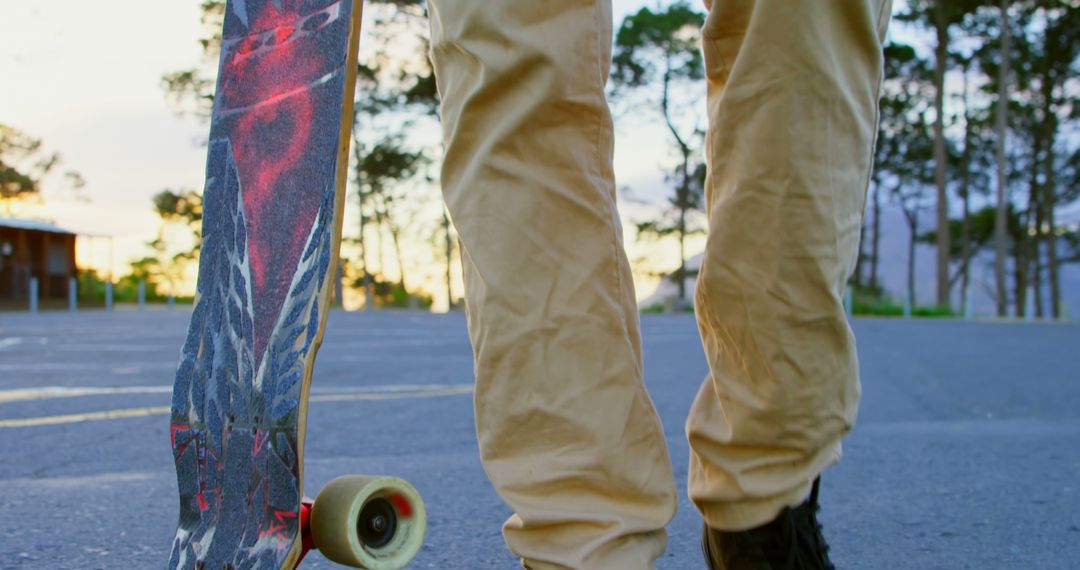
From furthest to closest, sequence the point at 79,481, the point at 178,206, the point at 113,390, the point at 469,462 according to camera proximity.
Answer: the point at 178,206 → the point at 113,390 → the point at 469,462 → the point at 79,481

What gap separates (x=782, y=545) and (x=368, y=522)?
1.51 ft

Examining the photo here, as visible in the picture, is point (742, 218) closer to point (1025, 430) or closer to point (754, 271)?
point (754, 271)

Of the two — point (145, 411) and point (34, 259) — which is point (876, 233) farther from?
point (145, 411)

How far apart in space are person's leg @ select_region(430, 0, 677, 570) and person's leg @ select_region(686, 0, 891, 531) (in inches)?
4.9

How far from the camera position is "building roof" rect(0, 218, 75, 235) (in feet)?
83.6

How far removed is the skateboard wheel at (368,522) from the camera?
3.60 feet

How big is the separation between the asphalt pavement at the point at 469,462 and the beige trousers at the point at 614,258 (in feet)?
1.48

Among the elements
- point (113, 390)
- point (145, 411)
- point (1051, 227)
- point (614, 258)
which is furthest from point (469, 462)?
point (1051, 227)

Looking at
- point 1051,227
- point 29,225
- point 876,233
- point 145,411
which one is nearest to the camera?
point 145,411

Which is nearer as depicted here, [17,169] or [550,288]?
[550,288]

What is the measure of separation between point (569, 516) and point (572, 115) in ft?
1.34

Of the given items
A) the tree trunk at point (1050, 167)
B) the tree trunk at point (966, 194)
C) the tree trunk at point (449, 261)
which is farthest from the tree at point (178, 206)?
the tree trunk at point (1050, 167)

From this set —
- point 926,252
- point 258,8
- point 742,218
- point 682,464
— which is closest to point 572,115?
point 742,218

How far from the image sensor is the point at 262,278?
1.23 metres
